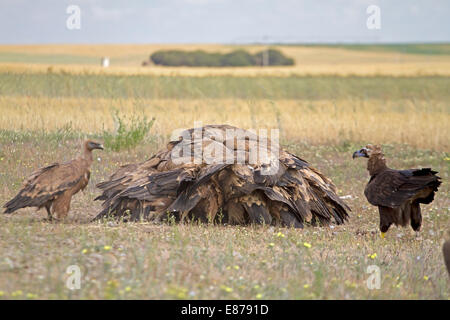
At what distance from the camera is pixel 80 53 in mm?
71312

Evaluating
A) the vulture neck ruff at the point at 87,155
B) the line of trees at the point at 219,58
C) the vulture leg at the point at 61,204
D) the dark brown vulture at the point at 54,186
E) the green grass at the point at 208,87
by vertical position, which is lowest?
the vulture leg at the point at 61,204

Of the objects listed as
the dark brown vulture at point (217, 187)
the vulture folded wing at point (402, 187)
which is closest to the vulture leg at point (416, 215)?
the vulture folded wing at point (402, 187)

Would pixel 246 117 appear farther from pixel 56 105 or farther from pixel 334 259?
pixel 334 259

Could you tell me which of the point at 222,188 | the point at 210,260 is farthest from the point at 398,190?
the point at 210,260

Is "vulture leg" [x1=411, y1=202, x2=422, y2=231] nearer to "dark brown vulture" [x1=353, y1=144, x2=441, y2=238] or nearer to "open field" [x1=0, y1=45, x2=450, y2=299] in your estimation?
"dark brown vulture" [x1=353, y1=144, x2=441, y2=238]

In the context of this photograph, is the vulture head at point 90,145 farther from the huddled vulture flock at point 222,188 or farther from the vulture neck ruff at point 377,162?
the vulture neck ruff at point 377,162

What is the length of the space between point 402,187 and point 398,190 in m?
0.07

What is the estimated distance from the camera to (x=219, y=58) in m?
74.3

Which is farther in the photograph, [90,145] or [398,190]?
[90,145]

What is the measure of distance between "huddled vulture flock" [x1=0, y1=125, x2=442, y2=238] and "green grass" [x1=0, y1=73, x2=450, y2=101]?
6590 mm

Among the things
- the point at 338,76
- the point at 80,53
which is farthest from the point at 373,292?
the point at 80,53

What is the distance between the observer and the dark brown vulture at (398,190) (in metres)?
8.20

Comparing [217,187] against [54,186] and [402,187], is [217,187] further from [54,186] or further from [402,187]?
[402,187]

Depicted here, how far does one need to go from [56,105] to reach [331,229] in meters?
10.6
